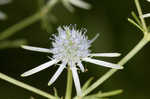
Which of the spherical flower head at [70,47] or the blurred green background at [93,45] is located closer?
the spherical flower head at [70,47]

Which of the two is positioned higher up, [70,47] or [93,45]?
[70,47]

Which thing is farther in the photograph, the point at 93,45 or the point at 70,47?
the point at 93,45

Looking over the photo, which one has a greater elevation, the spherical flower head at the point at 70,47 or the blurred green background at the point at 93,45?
the spherical flower head at the point at 70,47

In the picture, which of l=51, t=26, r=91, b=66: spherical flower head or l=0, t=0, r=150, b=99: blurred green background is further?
l=0, t=0, r=150, b=99: blurred green background

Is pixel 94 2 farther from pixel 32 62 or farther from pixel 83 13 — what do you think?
pixel 32 62

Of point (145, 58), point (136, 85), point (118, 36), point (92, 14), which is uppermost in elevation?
point (92, 14)

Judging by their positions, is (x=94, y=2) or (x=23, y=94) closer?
(x=23, y=94)

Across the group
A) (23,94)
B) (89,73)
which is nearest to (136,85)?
(89,73)

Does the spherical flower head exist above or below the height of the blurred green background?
above
